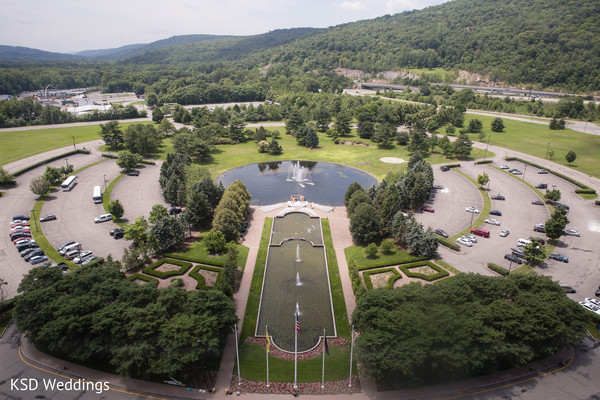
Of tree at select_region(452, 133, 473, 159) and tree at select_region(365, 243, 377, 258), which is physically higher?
tree at select_region(452, 133, 473, 159)

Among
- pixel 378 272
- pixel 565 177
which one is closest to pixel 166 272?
pixel 378 272

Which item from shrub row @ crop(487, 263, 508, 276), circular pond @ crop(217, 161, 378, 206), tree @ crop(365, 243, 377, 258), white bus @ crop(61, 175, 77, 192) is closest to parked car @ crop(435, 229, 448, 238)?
shrub row @ crop(487, 263, 508, 276)

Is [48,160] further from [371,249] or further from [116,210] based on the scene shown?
[371,249]

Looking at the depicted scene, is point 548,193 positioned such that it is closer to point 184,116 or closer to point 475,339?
point 475,339

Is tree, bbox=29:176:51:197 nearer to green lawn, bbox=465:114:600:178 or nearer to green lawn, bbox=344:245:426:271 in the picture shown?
green lawn, bbox=344:245:426:271

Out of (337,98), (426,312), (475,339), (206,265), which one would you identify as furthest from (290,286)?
(337,98)
